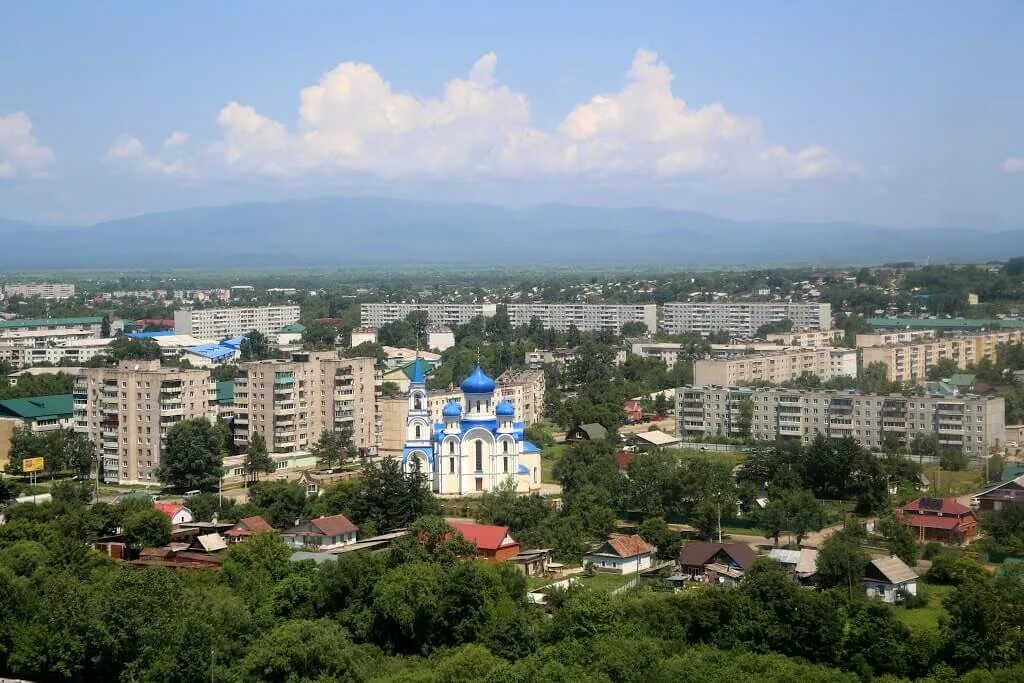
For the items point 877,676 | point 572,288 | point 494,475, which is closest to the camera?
point 877,676

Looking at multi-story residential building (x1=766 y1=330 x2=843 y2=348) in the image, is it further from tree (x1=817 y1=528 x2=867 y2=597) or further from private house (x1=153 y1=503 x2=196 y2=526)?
tree (x1=817 y1=528 x2=867 y2=597)

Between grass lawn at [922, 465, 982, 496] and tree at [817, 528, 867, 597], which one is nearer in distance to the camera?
tree at [817, 528, 867, 597]

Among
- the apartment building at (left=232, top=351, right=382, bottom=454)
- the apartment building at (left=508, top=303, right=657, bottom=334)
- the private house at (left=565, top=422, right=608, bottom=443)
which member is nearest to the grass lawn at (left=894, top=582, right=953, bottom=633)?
the private house at (left=565, top=422, right=608, bottom=443)

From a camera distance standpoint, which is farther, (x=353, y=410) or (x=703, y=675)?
(x=353, y=410)

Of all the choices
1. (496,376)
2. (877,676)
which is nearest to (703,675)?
(877,676)

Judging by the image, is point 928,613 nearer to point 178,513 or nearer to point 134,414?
point 178,513

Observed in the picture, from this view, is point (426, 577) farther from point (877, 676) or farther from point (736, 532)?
point (736, 532)

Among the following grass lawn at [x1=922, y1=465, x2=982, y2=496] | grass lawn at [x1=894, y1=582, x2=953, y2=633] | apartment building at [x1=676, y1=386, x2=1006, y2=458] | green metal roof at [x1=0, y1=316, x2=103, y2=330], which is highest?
green metal roof at [x1=0, y1=316, x2=103, y2=330]

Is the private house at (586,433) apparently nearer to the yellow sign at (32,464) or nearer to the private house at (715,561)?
the yellow sign at (32,464)
